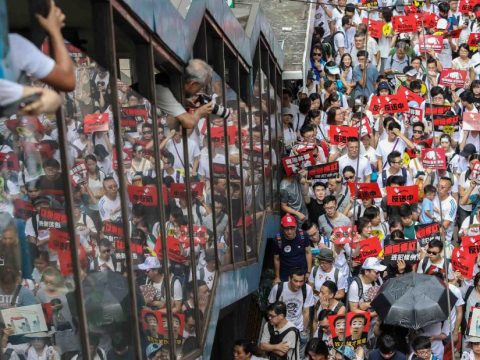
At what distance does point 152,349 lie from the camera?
5523mm

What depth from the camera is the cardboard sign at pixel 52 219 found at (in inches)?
157

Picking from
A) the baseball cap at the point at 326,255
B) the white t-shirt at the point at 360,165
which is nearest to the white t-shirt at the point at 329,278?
the baseball cap at the point at 326,255

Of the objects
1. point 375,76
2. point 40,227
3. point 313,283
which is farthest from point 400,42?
point 40,227

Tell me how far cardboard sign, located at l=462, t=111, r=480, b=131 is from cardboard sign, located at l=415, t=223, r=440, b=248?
8.49 ft

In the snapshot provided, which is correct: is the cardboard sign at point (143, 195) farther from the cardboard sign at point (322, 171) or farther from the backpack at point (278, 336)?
the cardboard sign at point (322, 171)

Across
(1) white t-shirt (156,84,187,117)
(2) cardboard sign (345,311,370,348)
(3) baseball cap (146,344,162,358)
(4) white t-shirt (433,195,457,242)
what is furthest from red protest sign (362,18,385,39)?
(3) baseball cap (146,344,162,358)

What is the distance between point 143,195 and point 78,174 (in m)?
1.15

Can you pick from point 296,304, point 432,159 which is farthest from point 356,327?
point 432,159

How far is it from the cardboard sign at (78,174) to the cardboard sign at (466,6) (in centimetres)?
1255

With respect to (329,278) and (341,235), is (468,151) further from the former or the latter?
(329,278)

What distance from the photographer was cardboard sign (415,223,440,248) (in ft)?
32.2

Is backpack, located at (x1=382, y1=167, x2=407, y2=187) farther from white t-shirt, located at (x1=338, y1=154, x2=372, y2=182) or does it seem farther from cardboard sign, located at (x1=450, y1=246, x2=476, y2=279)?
cardboard sign, located at (x1=450, y1=246, x2=476, y2=279)

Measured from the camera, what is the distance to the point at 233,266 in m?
8.13

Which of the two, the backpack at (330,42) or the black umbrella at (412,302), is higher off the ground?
the backpack at (330,42)
